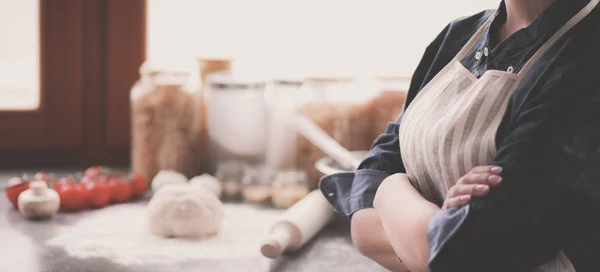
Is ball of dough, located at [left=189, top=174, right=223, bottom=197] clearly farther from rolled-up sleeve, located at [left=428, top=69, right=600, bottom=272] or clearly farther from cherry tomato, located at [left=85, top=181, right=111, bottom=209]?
rolled-up sleeve, located at [left=428, top=69, right=600, bottom=272]

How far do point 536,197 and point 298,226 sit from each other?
533mm

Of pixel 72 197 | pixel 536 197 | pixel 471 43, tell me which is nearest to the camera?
pixel 536 197

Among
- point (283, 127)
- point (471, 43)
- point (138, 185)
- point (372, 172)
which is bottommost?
point (138, 185)

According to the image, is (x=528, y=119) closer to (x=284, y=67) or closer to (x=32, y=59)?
(x=284, y=67)

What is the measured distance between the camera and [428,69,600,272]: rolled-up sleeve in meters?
0.62

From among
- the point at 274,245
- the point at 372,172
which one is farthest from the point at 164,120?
the point at 372,172

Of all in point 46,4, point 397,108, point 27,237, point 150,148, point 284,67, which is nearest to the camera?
point 27,237

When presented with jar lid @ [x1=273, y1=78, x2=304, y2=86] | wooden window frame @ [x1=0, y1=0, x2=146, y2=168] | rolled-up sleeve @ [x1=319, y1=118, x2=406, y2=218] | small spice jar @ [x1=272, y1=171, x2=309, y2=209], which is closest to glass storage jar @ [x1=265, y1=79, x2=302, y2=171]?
jar lid @ [x1=273, y1=78, x2=304, y2=86]

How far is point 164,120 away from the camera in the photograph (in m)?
1.51

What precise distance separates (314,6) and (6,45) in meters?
0.71

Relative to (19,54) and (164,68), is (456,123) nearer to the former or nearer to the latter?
(164,68)

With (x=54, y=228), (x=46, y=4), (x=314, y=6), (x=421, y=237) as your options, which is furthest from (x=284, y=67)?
(x=421, y=237)

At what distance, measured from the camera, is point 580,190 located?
614 mm

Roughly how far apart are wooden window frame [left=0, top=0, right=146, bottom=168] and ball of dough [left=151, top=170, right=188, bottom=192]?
0.28 metres
